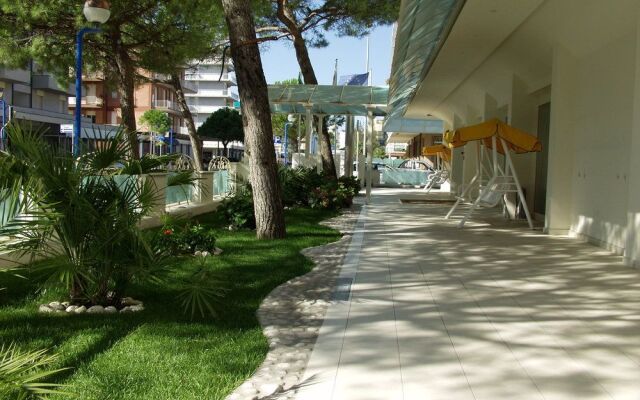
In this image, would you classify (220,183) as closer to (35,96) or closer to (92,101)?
(35,96)

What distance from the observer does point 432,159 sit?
1684 inches

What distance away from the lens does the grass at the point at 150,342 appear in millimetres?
3652

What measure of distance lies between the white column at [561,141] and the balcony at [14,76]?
35.3 metres

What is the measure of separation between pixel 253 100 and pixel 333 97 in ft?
30.4

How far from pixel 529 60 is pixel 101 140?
947 cm

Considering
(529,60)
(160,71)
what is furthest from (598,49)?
(160,71)

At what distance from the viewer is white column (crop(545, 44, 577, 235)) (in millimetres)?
10453

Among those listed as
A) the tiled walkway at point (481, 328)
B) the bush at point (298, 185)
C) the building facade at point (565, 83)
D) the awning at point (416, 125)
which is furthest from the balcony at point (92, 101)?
the tiled walkway at point (481, 328)

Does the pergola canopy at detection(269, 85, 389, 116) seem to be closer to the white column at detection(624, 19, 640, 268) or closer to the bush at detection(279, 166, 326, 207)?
the bush at detection(279, 166, 326, 207)

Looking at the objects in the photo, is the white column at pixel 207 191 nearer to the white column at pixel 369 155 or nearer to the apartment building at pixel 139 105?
the white column at pixel 369 155

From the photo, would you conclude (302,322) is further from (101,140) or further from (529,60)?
(529,60)

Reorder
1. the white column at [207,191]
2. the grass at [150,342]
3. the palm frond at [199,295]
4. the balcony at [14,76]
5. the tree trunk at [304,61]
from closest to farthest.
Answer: the grass at [150,342] < the palm frond at [199,295] < the white column at [207,191] < the tree trunk at [304,61] < the balcony at [14,76]

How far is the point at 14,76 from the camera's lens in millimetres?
39594

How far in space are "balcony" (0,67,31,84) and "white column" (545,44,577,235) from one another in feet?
116
